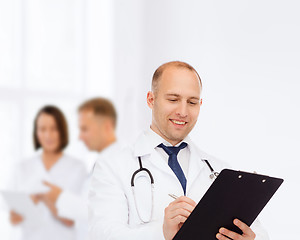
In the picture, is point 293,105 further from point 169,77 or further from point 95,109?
point 169,77

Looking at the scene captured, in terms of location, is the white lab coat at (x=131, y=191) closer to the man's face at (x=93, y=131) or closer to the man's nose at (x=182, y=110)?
the man's nose at (x=182, y=110)

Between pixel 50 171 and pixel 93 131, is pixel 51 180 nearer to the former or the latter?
pixel 50 171

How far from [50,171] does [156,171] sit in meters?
1.51

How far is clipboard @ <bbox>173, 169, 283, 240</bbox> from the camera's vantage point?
118cm

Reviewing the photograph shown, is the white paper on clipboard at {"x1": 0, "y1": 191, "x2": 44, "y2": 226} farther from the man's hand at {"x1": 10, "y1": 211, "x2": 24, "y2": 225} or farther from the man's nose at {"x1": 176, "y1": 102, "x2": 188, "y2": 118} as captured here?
the man's nose at {"x1": 176, "y1": 102, "x2": 188, "y2": 118}

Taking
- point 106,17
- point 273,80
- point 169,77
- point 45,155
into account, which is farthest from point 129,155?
point 106,17

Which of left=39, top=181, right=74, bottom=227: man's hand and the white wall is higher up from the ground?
the white wall

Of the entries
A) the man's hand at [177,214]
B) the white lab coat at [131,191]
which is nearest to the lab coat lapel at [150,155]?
the white lab coat at [131,191]

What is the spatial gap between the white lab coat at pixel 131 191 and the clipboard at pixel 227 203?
0.13 meters

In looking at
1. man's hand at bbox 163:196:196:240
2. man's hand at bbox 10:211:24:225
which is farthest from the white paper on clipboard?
man's hand at bbox 163:196:196:240

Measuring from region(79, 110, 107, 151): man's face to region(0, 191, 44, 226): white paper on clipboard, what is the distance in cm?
41

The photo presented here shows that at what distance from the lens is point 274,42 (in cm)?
304

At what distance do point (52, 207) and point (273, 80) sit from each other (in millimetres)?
Result: 1478

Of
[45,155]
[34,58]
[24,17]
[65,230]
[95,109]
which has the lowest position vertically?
[65,230]
